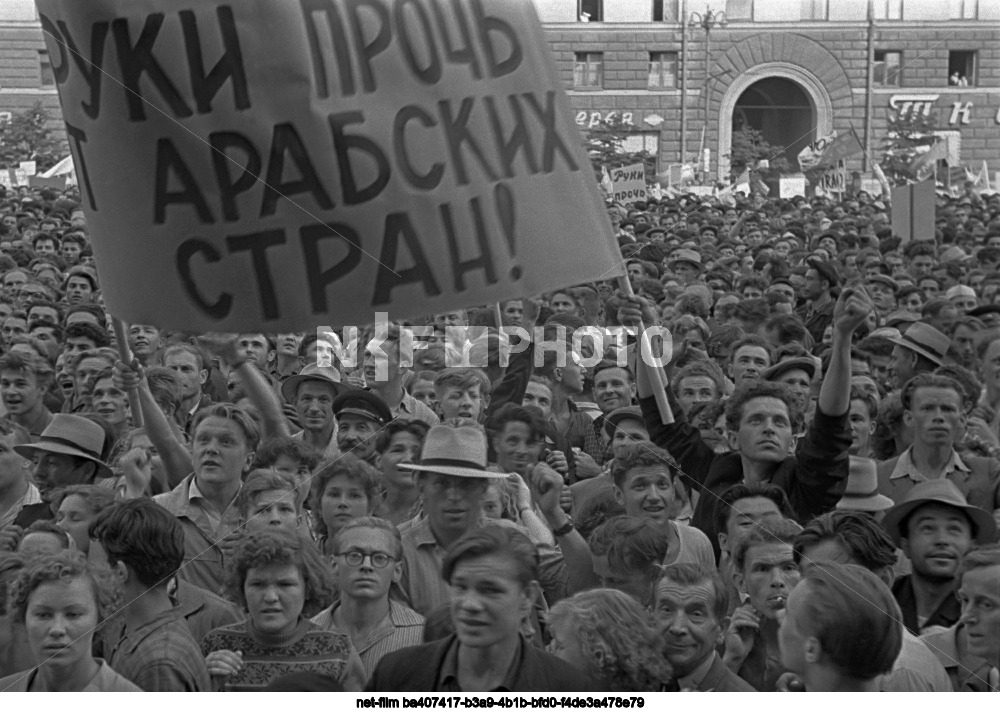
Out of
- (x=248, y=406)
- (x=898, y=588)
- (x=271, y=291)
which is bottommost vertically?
(x=898, y=588)

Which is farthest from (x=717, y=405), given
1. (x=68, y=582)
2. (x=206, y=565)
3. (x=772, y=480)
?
(x=68, y=582)

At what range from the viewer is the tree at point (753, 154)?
5.95 metres

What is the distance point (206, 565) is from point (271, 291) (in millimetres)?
728

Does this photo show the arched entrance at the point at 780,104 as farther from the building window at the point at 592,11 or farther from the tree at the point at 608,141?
the building window at the point at 592,11

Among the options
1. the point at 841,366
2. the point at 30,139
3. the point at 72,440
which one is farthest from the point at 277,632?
the point at 30,139

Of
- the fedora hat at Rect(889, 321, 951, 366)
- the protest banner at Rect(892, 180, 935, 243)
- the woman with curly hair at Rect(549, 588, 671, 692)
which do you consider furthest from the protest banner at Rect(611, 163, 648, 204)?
the woman with curly hair at Rect(549, 588, 671, 692)

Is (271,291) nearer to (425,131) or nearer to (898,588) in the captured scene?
(425,131)

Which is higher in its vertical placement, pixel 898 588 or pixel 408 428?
pixel 408 428

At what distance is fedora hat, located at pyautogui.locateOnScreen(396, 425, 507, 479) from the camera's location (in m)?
4.06

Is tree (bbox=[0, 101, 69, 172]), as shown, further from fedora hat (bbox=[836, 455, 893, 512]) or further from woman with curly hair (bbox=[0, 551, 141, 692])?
fedora hat (bbox=[836, 455, 893, 512])

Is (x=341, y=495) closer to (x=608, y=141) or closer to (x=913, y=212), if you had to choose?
(x=608, y=141)

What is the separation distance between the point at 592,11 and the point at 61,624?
8.42 ft

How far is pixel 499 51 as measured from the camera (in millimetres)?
4336

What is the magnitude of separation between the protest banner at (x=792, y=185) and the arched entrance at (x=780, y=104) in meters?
0.96
